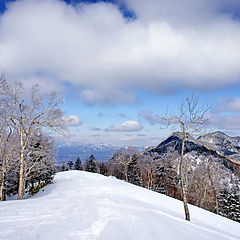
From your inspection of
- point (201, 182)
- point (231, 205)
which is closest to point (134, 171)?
point (201, 182)

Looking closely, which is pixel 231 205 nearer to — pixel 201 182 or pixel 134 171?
pixel 201 182

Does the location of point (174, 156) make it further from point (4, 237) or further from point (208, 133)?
point (4, 237)

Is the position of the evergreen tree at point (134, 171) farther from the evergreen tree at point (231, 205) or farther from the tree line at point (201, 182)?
the evergreen tree at point (231, 205)

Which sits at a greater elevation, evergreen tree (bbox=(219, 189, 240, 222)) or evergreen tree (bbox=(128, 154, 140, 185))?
evergreen tree (bbox=(128, 154, 140, 185))

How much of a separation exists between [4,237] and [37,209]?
3.01m

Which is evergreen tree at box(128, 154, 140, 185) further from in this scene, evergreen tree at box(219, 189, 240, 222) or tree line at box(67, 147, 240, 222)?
evergreen tree at box(219, 189, 240, 222)

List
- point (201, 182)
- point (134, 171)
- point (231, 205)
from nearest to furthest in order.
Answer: point (201, 182)
point (231, 205)
point (134, 171)

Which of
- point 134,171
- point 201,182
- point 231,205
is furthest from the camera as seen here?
point 134,171

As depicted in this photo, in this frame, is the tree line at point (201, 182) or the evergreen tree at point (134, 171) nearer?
the tree line at point (201, 182)

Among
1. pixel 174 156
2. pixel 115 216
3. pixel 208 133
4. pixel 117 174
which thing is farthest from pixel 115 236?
pixel 117 174

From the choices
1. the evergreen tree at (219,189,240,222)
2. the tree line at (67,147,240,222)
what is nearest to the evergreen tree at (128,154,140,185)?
the tree line at (67,147,240,222)

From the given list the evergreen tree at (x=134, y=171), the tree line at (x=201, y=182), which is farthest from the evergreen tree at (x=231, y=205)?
the evergreen tree at (x=134, y=171)

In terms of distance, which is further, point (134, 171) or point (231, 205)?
point (134, 171)

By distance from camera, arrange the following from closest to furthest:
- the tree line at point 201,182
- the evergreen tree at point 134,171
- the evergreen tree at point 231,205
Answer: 1. the tree line at point 201,182
2. the evergreen tree at point 231,205
3. the evergreen tree at point 134,171
